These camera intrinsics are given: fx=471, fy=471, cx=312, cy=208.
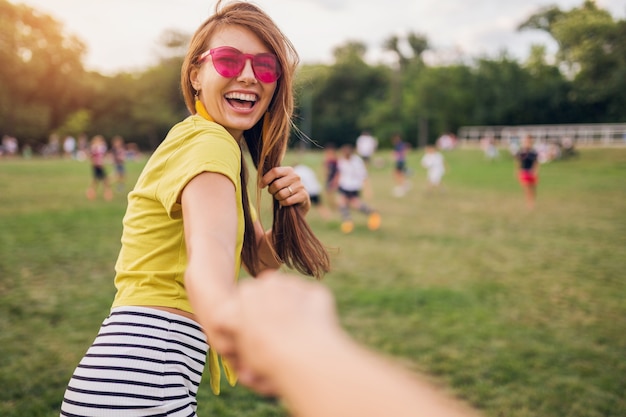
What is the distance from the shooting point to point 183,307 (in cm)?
148

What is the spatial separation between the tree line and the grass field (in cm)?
1888

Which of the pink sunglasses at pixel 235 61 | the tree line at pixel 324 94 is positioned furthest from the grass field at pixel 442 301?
the tree line at pixel 324 94

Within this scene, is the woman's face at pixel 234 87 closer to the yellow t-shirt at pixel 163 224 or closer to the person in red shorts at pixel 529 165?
the yellow t-shirt at pixel 163 224

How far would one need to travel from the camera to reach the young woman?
121 centimetres

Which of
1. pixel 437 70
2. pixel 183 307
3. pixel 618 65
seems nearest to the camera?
pixel 183 307

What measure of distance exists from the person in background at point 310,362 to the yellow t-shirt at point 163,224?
0.62m

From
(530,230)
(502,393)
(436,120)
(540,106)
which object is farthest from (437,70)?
(502,393)

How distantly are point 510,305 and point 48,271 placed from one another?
6.76 m

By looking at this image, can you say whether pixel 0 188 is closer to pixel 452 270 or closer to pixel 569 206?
pixel 452 270

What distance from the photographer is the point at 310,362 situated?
64cm

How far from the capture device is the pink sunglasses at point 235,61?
4.97ft

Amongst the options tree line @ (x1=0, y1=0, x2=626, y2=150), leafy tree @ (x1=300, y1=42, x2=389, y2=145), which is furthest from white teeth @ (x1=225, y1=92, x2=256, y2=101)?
leafy tree @ (x1=300, y1=42, x2=389, y2=145)

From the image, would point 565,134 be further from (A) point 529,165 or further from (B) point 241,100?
(B) point 241,100

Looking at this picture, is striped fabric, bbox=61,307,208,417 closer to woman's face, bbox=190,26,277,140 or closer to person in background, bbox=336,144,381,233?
woman's face, bbox=190,26,277,140
